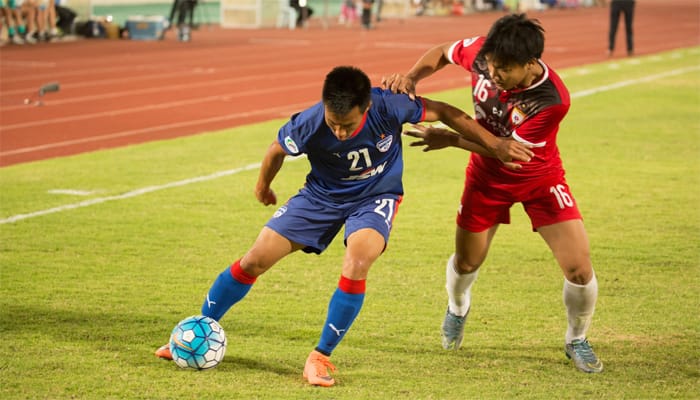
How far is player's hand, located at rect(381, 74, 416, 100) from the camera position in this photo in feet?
19.5

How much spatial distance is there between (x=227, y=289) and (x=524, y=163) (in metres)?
1.77

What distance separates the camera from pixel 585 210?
34.6 feet

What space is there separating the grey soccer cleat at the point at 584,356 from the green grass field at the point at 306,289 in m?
0.07

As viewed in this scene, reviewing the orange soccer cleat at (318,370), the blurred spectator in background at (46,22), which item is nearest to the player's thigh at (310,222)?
the orange soccer cleat at (318,370)

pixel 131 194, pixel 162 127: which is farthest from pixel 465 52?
pixel 162 127

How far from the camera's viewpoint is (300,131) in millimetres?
5727

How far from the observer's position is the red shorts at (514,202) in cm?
593

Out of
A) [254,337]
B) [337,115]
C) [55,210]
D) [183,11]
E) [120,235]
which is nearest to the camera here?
[337,115]

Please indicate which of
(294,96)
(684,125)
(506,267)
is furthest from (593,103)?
(506,267)

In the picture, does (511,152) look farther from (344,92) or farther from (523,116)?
(344,92)

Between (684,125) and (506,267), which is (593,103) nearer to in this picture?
(684,125)

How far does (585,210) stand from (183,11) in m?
21.4

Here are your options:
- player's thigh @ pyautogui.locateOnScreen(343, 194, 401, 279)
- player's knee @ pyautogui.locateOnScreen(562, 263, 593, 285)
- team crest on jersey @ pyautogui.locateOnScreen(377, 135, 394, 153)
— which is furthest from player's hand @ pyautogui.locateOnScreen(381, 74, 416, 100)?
player's knee @ pyautogui.locateOnScreen(562, 263, 593, 285)

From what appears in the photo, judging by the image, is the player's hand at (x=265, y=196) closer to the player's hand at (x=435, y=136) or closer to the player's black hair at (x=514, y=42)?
the player's hand at (x=435, y=136)
